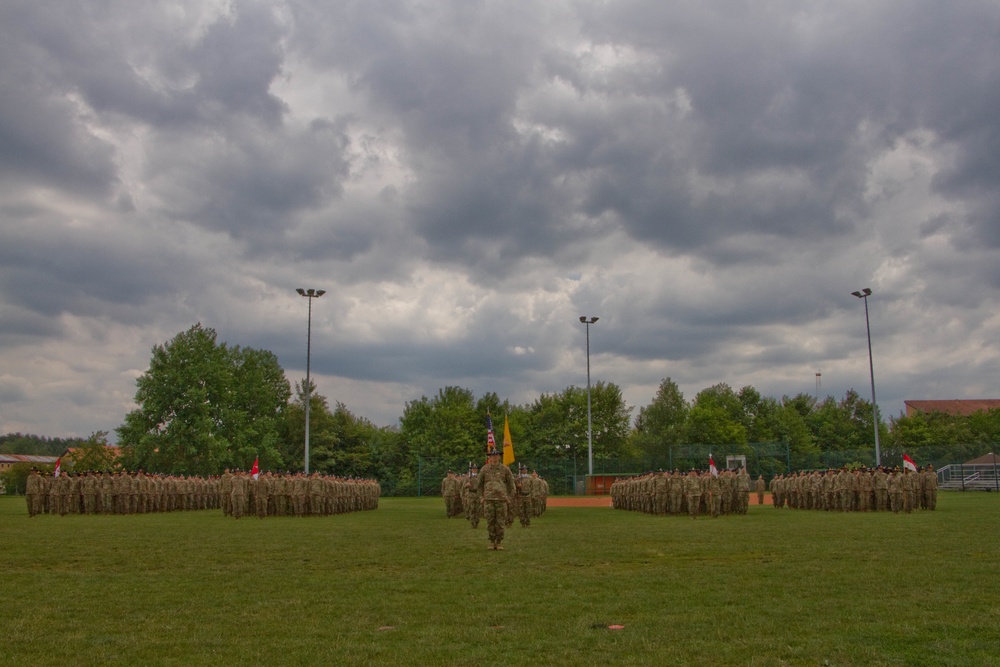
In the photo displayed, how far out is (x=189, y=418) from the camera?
57.0 meters

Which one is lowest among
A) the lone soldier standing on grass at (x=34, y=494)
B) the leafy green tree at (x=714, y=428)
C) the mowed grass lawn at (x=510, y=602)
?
the mowed grass lawn at (x=510, y=602)

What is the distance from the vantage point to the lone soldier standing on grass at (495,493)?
47.5 feet

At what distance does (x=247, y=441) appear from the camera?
60781mm

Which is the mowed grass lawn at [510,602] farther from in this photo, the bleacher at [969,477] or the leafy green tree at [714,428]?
the leafy green tree at [714,428]

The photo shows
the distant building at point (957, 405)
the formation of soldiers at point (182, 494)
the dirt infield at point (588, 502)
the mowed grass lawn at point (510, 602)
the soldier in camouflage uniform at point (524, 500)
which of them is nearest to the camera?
the mowed grass lawn at point (510, 602)

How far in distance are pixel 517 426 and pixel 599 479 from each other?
1954 centimetres

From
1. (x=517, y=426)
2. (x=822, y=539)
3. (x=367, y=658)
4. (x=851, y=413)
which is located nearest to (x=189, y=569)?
(x=367, y=658)

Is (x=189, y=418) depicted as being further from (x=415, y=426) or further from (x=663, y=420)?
(x=663, y=420)

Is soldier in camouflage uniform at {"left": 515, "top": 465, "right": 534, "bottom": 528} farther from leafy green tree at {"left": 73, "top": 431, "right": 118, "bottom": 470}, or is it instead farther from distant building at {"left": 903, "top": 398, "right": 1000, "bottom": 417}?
distant building at {"left": 903, "top": 398, "right": 1000, "bottom": 417}

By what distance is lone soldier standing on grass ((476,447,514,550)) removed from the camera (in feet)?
47.5

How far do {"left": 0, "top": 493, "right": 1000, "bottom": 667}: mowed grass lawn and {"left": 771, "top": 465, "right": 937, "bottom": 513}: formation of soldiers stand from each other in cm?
1102

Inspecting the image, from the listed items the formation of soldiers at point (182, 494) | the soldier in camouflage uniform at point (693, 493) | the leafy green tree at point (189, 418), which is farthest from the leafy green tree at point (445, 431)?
the soldier in camouflage uniform at point (693, 493)

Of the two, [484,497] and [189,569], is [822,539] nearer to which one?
[484,497]

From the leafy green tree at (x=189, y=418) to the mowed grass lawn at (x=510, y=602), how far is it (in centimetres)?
4266
